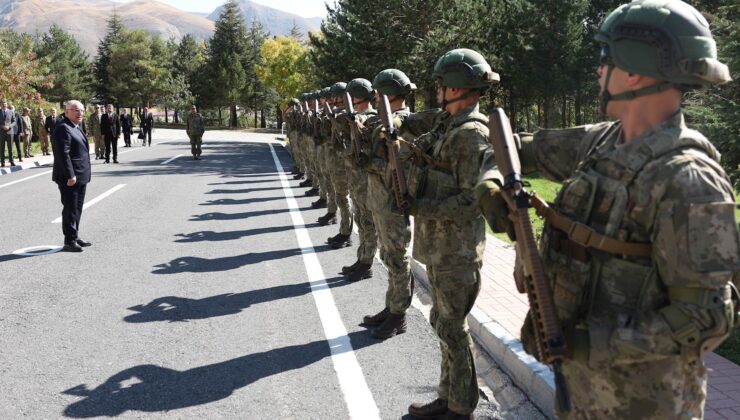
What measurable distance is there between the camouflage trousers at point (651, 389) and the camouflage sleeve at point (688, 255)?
175mm

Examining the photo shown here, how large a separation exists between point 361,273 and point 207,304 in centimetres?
176

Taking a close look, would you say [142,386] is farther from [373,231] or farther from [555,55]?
[555,55]

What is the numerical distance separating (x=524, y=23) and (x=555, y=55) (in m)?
2.77

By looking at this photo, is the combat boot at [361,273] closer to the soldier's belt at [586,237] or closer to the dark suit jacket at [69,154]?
the dark suit jacket at [69,154]

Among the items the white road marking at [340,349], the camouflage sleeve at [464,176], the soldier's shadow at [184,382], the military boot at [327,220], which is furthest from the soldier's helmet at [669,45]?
the military boot at [327,220]

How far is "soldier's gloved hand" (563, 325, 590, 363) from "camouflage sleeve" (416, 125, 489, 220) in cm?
167

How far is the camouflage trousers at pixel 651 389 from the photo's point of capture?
1.97 metres

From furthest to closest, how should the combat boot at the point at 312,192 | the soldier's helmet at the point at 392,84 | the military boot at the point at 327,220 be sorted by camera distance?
the combat boot at the point at 312,192, the military boot at the point at 327,220, the soldier's helmet at the point at 392,84

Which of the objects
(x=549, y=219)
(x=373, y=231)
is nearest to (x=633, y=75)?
(x=549, y=219)

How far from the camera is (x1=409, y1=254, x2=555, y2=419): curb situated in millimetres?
3783

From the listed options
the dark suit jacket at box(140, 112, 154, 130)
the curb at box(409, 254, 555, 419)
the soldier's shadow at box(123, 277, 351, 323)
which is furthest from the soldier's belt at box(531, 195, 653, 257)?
the dark suit jacket at box(140, 112, 154, 130)

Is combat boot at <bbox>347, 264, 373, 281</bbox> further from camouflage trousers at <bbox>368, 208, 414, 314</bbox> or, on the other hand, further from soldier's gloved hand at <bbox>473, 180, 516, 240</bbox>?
soldier's gloved hand at <bbox>473, 180, 516, 240</bbox>

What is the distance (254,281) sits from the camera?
6836 mm

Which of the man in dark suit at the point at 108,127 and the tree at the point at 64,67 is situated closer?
the man in dark suit at the point at 108,127
